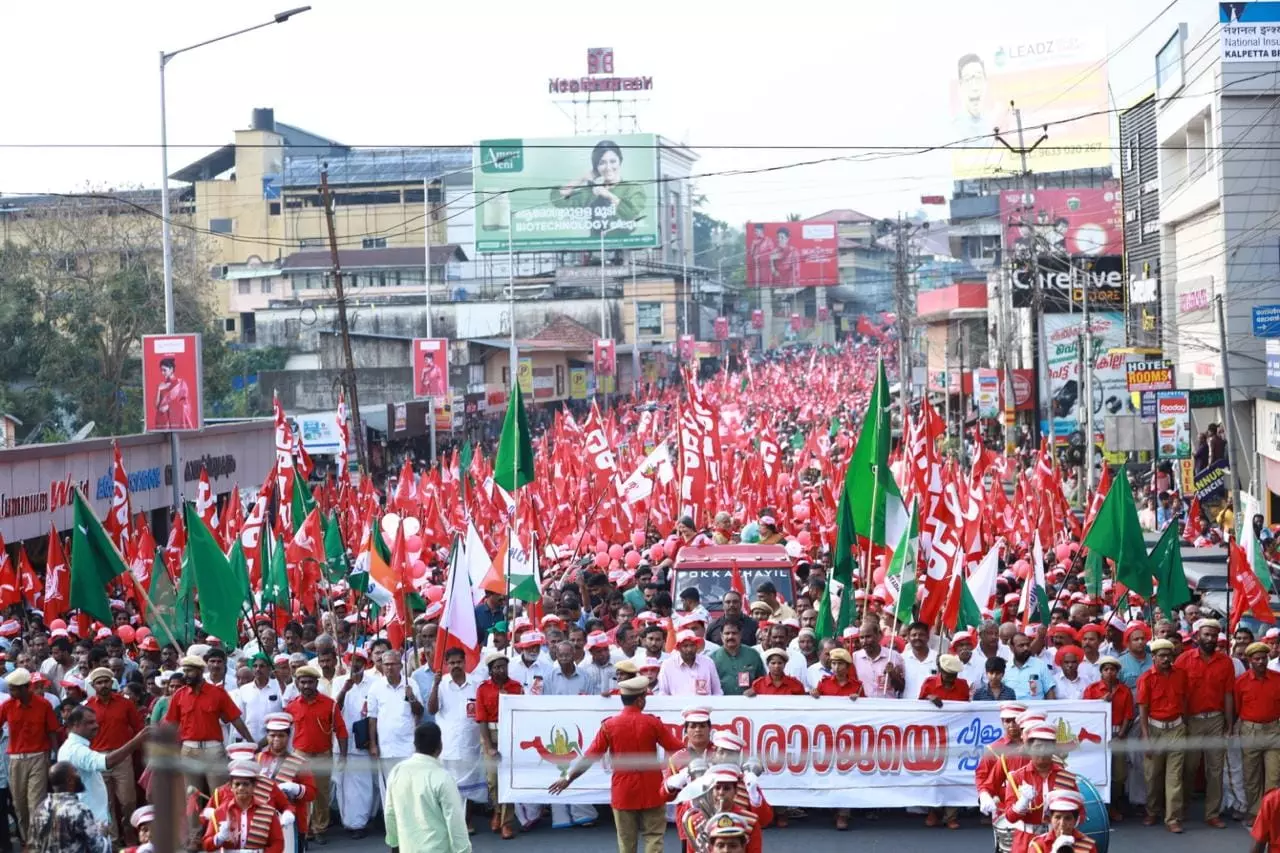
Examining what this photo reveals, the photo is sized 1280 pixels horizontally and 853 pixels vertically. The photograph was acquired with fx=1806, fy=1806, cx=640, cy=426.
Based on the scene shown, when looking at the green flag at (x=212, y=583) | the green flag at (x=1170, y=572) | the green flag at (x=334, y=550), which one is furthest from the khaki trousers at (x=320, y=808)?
the green flag at (x=1170, y=572)

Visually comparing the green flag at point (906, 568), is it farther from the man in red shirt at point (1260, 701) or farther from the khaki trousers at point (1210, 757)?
the man in red shirt at point (1260, 701)

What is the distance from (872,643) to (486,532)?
985 cm

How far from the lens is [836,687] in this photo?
37.0 ft

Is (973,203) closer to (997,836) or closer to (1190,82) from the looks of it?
(1190,82)

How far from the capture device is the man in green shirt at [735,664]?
38.0ft

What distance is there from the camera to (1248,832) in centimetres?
1122

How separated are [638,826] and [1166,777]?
13.1 ft

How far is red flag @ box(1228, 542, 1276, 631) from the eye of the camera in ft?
44.6

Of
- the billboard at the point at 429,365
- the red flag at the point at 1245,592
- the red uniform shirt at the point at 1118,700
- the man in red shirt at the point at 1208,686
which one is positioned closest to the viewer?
the man in red shirt at the point at 1208,686

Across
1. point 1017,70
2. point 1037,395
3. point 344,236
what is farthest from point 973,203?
point 1037,395

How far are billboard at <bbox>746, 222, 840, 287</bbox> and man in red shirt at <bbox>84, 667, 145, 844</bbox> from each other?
4312 inches

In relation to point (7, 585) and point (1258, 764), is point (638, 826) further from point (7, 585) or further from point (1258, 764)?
point (7, 585)

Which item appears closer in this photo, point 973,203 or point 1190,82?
point 1190,82

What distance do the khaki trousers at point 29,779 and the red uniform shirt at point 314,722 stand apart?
152 centimetres
